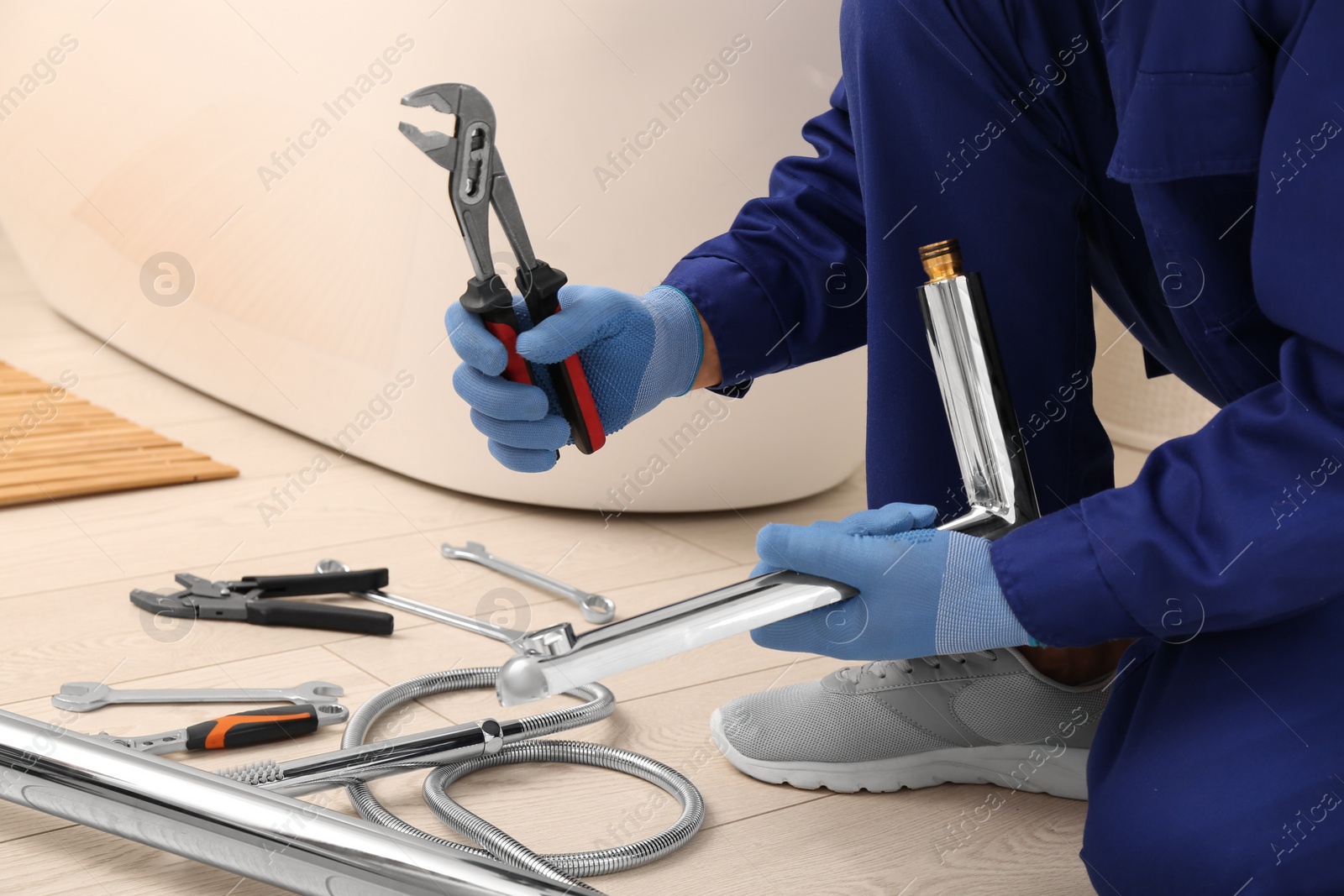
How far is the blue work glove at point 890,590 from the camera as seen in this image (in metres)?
0.54

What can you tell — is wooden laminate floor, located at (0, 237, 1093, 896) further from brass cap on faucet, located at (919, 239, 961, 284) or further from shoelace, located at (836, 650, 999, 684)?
brass cap on faucet, located at (919, 239, 961, 284)

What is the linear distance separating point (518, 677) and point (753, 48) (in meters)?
0.81

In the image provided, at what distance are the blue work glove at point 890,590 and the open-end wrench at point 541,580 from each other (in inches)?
17.1

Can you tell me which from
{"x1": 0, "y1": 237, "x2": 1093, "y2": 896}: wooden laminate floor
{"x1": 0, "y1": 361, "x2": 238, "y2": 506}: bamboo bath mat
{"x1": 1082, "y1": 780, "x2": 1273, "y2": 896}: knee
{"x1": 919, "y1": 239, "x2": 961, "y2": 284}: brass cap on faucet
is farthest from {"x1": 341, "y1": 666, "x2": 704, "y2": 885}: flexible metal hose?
{"x1": 0, "y1": 361, "x2": 238, "y2": 506}: bamboo bath mat

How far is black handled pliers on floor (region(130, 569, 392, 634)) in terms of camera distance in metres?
0.94

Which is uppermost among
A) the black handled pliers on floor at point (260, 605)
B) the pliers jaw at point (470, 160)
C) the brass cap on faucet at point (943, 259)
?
the pliers jaw at point (470, 160)

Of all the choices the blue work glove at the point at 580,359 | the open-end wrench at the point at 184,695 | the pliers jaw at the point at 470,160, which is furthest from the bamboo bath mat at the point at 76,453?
the pliers jaw at the point at 470,160

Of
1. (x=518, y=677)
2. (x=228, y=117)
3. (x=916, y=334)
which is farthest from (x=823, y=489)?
(x=518, y=677)

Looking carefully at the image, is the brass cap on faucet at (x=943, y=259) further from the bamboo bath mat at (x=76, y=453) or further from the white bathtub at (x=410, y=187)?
the bamboo bath mat at (x=76, y=453)

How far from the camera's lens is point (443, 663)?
2.98 feet

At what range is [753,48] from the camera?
43.9 inches

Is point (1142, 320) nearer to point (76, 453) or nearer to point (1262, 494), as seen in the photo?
point (1262, 494)

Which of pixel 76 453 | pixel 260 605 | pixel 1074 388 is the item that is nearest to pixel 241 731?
pixel 260 605

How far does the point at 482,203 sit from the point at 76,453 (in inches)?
36.5
